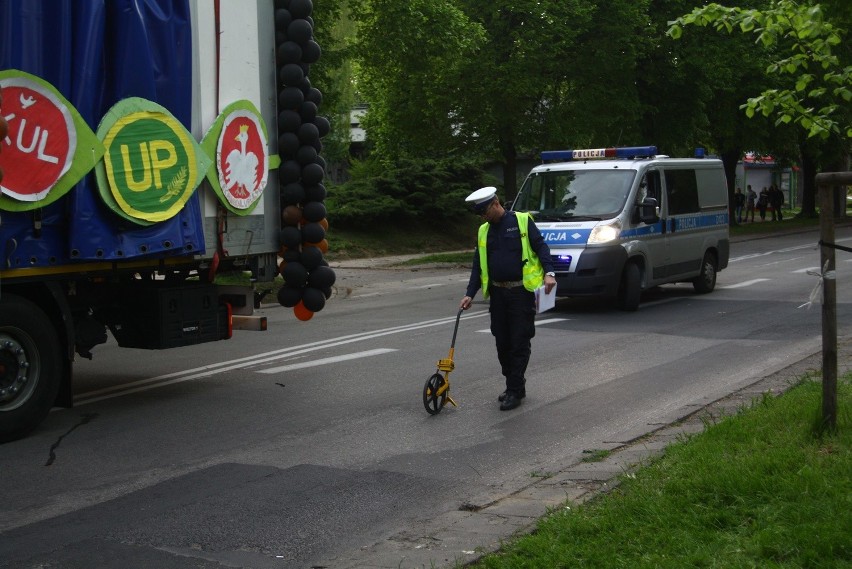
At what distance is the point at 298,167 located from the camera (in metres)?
10.2

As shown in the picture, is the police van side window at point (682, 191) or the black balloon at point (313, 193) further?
the police van side window at point (682, 191)

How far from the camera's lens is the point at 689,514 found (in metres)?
A: 5.59

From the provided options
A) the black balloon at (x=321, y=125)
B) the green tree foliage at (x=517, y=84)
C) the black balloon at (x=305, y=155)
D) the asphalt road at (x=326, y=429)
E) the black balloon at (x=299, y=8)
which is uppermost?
the green tree foliage at (x=517, y=84)

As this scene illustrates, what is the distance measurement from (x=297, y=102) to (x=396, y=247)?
73.0 feet

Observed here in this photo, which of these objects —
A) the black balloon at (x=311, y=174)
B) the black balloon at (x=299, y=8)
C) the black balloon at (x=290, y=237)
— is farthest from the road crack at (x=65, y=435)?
the black balloon at (x=299, y=8)

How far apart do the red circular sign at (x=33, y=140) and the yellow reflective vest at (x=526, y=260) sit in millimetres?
3415

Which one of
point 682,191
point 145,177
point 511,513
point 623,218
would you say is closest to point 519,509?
point 511,513

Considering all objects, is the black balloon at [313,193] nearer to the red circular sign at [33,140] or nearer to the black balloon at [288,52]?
the black balloon at [288,52]

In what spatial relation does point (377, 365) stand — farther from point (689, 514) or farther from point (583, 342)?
point (689, 514)

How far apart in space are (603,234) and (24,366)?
9.73 m

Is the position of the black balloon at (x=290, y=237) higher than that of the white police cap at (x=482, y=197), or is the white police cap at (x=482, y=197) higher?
the white police cap at (x=482, y=197)

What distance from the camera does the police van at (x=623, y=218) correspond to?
53.4ft

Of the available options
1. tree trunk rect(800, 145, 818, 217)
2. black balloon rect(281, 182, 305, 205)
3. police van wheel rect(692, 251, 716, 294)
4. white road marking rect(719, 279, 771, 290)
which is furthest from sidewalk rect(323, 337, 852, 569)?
tree trunk rect(800, 145, 818, 217)

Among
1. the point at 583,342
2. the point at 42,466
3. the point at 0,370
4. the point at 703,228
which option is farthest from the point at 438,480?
the point at 703,228
